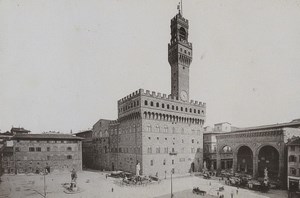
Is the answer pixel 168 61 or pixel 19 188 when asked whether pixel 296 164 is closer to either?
Result: pixel 168 61

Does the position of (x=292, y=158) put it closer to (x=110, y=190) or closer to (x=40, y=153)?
(x=110, y=190)

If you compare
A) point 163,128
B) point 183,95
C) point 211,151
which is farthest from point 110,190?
point 211,151

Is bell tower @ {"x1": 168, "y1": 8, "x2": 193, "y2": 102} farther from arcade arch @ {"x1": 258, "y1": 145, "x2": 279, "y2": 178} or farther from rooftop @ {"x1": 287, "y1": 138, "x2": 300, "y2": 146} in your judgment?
rooftop @ {"x1": 287, "y1": 138, "x2": 300, "y2": 146}

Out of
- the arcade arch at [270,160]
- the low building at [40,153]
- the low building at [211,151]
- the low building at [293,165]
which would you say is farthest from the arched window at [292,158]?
the low building at [40,153]

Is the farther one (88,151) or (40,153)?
(88,151)

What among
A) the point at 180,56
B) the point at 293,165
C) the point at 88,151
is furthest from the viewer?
the point at 88,151

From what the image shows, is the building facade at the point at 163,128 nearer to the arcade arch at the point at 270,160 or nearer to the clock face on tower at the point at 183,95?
the clock face on tower at the point at 183,95
